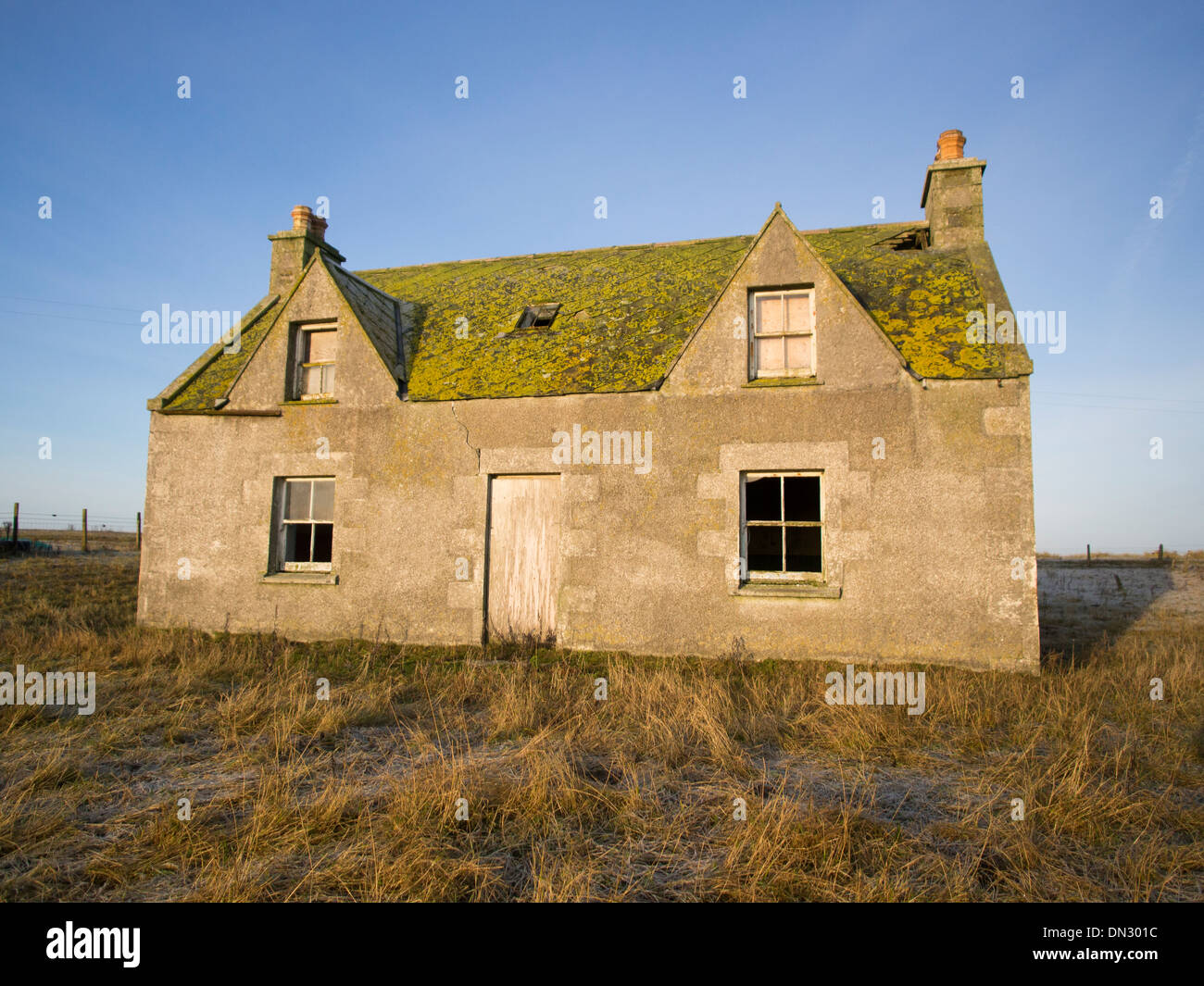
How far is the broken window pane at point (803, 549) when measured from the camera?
14727 mm

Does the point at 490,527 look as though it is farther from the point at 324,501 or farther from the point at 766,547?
the point at 766,547

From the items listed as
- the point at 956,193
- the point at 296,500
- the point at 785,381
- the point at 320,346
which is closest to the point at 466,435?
the point at 296,500

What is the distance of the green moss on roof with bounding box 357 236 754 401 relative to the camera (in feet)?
33.3

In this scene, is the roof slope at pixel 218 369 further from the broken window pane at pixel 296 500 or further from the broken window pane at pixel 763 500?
the broken window pane at pixel 763 500

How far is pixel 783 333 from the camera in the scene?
953cm

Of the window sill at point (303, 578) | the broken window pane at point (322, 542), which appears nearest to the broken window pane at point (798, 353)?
the window sill at point (303, 578)

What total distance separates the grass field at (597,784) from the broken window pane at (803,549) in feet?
21.0

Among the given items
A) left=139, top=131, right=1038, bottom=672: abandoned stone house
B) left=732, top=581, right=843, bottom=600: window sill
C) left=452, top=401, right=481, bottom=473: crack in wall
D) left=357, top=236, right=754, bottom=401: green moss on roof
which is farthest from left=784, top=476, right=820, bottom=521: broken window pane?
left=452, top=401, right=481, bottom=473: crack in wall

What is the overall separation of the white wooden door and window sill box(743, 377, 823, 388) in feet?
10.6

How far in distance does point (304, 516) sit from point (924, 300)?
10.3 m

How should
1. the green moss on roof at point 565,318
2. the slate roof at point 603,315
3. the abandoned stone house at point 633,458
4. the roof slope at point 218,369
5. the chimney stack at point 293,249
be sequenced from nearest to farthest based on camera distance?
the abandoned stone house at point 633,458
the slate roof at point 603,315
the green moss on roof at point 565,318
the roof slope at point 218,369
the chimney stack at point 293,249
